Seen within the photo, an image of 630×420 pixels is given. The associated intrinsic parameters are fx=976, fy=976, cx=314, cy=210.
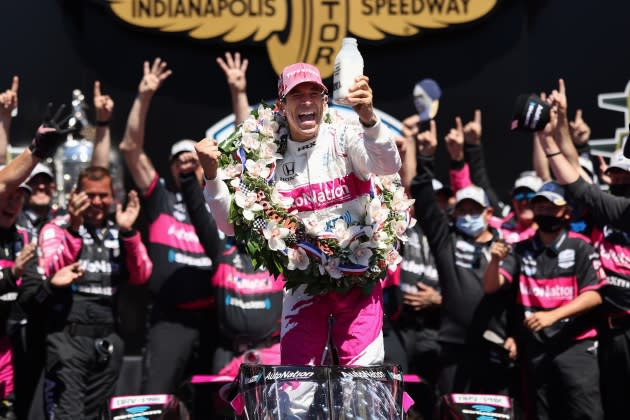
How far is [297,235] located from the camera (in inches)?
169

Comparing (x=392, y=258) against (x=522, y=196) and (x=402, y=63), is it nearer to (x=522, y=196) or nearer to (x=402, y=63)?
(x=522, y=196)

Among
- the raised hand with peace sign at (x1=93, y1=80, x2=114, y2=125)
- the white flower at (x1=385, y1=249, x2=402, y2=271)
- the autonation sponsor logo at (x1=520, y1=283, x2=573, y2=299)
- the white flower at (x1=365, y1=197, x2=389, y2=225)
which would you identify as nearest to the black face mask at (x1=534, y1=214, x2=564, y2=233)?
the autonation sponsor logo at (x1=520, y1=283, x2=573, y2=299)

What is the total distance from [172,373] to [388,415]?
117 inches

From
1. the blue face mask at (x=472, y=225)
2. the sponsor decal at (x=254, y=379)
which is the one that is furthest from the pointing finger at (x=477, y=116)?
the sponsor decal at (x=254, y=379)

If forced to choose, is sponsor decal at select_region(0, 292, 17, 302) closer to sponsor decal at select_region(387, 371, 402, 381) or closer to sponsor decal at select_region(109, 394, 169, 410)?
sponsor decal at select_region(109, 394, 169, 410)

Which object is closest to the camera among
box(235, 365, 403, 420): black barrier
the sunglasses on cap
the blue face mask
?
box(235, 365, 403, 420): black barrier

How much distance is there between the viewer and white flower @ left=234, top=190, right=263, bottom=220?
4.28 metres

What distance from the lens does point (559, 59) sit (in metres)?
7.65

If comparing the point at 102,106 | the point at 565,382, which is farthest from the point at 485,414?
the point at 102,106

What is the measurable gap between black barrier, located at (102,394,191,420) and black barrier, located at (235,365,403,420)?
1.31m

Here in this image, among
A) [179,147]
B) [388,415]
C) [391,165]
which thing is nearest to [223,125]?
[179,147]

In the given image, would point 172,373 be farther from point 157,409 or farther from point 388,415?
point 388,415

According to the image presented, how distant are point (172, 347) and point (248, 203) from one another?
244 cm

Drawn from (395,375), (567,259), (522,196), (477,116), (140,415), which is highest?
(477,116)
